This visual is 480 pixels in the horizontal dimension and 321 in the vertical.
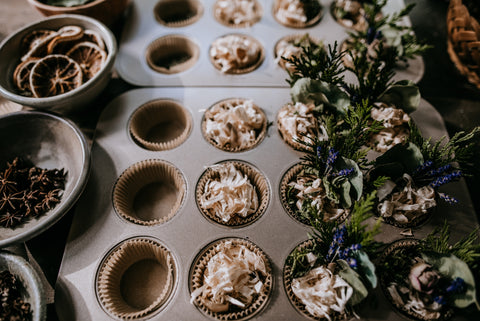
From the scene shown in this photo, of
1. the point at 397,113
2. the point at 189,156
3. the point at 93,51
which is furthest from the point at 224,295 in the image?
the point at 93,51

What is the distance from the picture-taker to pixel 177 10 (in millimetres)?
2711

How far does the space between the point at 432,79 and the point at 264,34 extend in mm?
1291

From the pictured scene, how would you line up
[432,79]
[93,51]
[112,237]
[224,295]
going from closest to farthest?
[224,295] < [112,237] < [93,51] < [432,79]

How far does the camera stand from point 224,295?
1412 millimetres

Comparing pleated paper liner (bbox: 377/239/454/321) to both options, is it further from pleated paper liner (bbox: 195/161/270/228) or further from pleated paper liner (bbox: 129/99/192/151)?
pleated paper liner (bbox: 129/99/192/151)

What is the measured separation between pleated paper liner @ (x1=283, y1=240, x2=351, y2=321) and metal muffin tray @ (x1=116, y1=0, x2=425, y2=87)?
110 cm

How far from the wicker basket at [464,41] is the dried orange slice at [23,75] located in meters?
2.73

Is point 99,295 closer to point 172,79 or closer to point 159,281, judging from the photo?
point 159,281

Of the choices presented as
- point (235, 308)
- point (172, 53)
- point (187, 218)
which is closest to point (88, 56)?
point (172, 53)

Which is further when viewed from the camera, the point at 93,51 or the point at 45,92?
the point at 93,51

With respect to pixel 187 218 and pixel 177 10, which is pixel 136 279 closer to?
pixel 187 218

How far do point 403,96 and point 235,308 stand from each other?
4.91ft

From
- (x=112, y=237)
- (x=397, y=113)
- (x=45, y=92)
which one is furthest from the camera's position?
(x=45, y=92)

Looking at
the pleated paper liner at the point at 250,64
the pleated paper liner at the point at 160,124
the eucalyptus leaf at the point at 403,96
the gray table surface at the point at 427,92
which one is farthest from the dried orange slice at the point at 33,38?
the eucalyptus leaf at the point at 403,96
